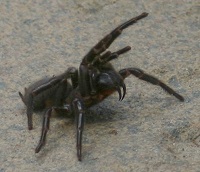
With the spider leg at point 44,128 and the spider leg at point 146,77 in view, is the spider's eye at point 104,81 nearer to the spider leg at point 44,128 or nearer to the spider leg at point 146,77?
the spider leg at point 146,77

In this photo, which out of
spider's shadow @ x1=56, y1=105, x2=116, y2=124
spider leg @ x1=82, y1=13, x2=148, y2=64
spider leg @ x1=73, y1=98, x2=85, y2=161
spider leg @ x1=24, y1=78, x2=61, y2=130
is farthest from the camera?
spider's shadow @ x1=56, y1=105, x2=116, y2=124

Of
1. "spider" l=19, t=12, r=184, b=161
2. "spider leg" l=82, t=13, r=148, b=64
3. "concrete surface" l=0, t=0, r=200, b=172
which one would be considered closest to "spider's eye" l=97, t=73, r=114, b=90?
"spider" l=19, t=12, r=184, b=161

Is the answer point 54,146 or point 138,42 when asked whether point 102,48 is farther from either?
point 138,42

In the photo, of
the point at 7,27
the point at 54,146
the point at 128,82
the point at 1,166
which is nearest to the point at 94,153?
the point at 54,146

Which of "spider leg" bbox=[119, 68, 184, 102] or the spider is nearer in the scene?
the spider

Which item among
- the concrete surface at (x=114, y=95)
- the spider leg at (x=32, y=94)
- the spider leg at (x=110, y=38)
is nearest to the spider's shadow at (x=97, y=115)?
the concrete surface at (x=114, y=95)

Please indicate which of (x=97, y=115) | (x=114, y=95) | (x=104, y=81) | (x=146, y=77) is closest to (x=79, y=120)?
(x=104, y=81)

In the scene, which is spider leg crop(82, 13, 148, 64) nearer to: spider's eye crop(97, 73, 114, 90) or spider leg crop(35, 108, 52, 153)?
spider's eye crop(97, 73, 114, 90)

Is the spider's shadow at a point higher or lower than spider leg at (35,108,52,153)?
lower
